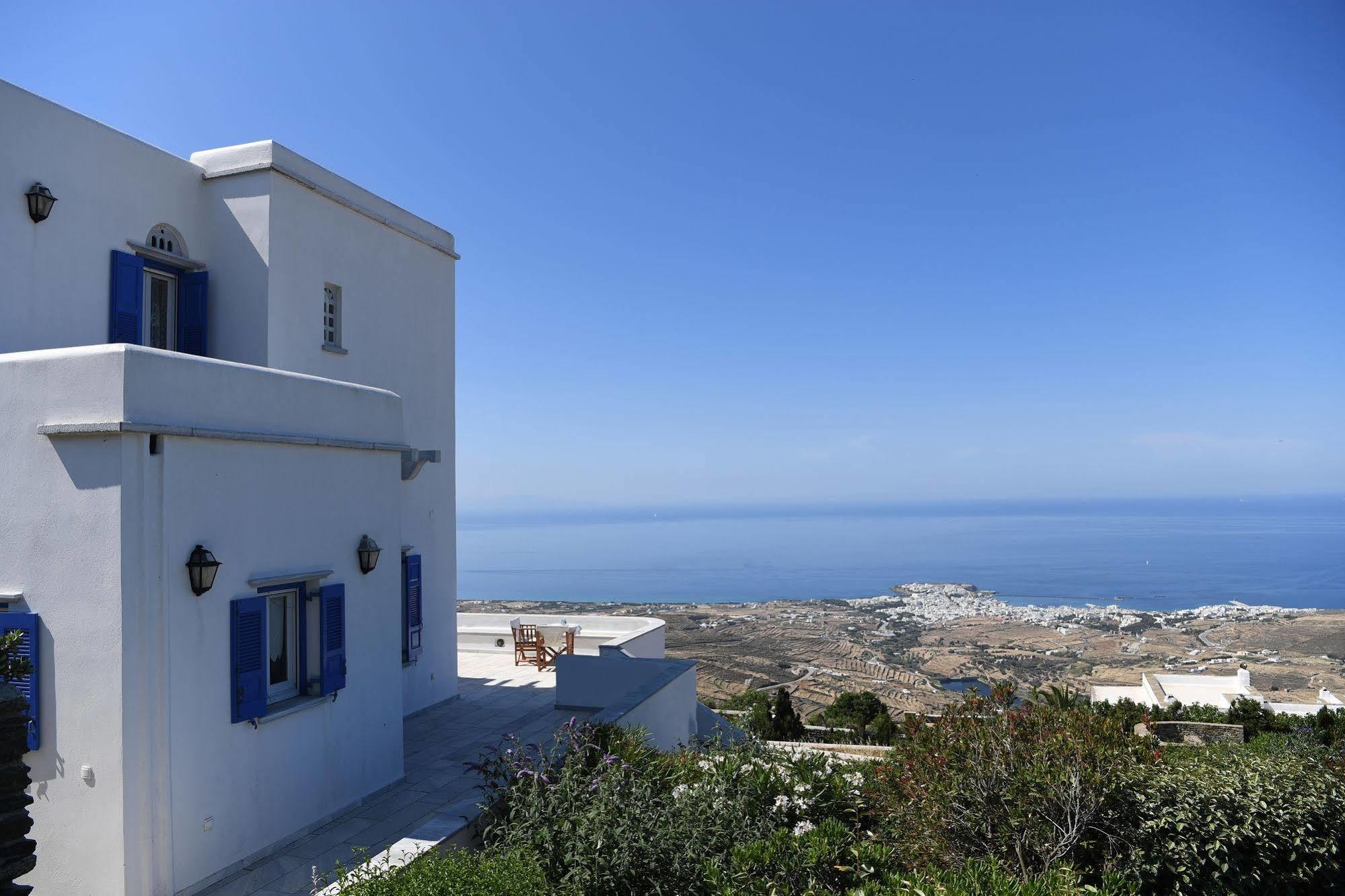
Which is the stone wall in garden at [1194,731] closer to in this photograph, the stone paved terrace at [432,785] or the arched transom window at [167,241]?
the stone paved terrace at [432,785]

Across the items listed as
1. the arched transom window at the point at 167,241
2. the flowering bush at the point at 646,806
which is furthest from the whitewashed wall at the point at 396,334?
the flowering bush at the point at 646,806

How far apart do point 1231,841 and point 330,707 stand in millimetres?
6924

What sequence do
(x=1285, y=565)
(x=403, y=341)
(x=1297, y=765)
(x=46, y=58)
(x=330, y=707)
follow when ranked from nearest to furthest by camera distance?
(x=1297, y=765) < (x=330, y=707) < (x=46, y=58) < (x=403, y=341) < (x=1285, y=565)

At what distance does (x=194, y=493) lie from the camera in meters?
5.82

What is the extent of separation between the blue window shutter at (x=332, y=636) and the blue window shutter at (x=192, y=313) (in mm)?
3265

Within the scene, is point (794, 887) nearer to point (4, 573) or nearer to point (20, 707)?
point (20, 707)

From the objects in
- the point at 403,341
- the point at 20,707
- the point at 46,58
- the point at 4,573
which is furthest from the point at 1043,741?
the point at 46,58

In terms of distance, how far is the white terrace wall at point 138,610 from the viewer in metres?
5.28

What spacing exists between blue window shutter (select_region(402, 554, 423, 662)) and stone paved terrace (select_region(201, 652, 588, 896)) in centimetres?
94

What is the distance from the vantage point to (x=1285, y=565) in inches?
4166

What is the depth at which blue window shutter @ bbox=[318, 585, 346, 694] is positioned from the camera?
6.98 metres

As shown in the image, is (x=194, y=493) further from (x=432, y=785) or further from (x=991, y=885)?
(x=991, y=885)

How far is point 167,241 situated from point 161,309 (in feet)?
2.41

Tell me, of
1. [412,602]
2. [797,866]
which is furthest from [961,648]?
[797,866]
